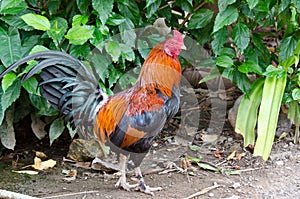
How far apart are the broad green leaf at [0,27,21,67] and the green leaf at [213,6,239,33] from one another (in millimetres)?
1490

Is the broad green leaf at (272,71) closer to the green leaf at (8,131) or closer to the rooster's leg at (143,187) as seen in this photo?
the rooster's leg at (143,187)

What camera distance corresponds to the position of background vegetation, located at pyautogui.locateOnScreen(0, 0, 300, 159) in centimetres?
366

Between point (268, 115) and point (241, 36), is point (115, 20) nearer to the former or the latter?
point (241, 36)

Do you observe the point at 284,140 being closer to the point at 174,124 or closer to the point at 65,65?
the point at 174,124

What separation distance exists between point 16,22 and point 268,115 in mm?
2141

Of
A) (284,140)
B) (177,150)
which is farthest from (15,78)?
(284,140)

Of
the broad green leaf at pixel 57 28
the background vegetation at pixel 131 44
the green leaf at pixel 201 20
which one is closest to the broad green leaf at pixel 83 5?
the background vegetation at pixel 131 44

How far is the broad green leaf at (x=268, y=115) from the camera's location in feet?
13.3

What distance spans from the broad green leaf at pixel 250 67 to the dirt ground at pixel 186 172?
77cm

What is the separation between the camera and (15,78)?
3682 mm

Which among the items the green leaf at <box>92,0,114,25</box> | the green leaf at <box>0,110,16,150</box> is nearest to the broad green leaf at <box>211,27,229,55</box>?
the green leaf at <box>92,0,114,25</box>

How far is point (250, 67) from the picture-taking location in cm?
405

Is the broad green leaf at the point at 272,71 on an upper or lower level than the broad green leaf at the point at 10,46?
lower

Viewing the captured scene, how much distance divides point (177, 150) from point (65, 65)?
1.48 m
